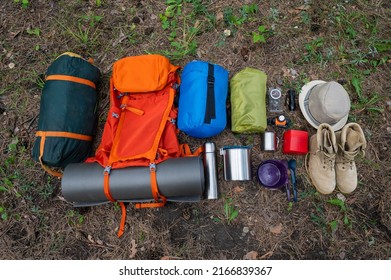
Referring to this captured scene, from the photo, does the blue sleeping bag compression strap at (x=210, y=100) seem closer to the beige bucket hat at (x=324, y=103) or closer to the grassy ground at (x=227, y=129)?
the grassy ground at (x=227, y=129)

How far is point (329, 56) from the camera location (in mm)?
3795

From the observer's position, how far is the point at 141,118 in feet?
11.1

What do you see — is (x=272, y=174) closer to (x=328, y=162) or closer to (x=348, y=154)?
(x=328, y=162)

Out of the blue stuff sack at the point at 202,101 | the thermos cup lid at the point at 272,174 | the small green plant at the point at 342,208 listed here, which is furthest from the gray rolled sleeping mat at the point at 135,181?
the small green plant at the point at 342,208

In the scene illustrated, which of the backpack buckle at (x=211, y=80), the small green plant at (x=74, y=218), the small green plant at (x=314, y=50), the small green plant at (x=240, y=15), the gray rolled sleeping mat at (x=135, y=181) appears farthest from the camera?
the small green plant at (x=240, y=15)

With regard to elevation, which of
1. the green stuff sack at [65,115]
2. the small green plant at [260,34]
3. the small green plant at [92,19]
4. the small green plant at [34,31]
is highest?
the small green plant at [92,19]

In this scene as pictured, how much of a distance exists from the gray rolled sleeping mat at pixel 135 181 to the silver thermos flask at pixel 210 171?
0.64ft

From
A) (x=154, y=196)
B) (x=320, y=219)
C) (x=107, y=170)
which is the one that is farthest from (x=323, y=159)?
(x=107, y=170)

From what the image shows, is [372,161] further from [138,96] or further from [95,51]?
[95,51]

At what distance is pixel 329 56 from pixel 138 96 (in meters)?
2.39

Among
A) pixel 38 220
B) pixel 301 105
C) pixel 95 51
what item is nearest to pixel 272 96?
pixel 301 105

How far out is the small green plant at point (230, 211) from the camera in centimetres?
348

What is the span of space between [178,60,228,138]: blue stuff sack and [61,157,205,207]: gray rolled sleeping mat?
354 millimetres

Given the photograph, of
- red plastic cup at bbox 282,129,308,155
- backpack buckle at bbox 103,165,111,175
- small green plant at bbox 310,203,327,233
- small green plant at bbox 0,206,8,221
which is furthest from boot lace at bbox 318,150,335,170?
small green plant at bbox 0,206,8,221
